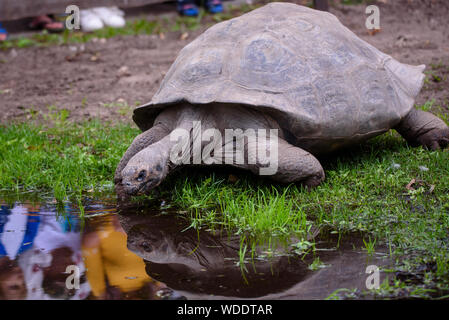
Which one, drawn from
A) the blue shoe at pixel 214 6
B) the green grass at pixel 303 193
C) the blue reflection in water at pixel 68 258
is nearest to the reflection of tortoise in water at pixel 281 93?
the green grass at pixel 303 193

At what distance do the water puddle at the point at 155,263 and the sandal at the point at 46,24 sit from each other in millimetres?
7017

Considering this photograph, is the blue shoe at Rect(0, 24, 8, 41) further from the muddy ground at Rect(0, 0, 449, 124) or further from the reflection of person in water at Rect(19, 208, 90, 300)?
the reflection of person in water at Rect(19, 208, 90, 300)

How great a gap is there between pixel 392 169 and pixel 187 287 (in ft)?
7.49

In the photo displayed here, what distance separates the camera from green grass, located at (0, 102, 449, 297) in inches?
131

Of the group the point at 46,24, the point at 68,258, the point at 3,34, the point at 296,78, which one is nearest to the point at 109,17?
the point at 46,24

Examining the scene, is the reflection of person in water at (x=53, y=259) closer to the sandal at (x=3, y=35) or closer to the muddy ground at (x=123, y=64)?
the muddy ground at (x=123, y=64)

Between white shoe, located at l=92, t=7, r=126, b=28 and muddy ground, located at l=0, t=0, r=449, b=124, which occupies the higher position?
white shoe, located at l=92, t=7, r=126, b=28

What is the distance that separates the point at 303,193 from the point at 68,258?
6.00 ft

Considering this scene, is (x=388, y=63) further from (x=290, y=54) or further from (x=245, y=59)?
Answer: (x=245, y=59)

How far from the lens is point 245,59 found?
431cm

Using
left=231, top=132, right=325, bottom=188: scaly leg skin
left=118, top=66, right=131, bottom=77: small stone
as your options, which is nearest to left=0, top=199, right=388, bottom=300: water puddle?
left=231, top=132, right=325, bottom=188: scaly leg skin

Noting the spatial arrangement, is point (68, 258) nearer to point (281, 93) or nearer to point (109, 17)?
point (281, 93)

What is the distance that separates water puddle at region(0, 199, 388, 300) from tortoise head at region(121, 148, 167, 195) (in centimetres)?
27
